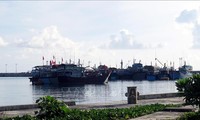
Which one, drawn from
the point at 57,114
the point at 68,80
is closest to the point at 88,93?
the point at 68,80

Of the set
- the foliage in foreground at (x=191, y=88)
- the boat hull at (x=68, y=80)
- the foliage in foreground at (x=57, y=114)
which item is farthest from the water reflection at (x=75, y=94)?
the foliage in foreground at (x=191, y=88)

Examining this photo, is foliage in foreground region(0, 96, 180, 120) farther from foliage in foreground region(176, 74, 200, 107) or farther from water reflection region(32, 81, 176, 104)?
water reflection region(32, 81, 176, 104)

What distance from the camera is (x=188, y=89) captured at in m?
15.7

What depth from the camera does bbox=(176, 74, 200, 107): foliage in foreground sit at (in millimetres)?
15719

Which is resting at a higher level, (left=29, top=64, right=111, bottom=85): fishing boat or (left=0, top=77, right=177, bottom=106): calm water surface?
(left=29, top=64, right=111, bottom=85): fishing boat

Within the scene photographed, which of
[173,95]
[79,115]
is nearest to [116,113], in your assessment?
[79,115]

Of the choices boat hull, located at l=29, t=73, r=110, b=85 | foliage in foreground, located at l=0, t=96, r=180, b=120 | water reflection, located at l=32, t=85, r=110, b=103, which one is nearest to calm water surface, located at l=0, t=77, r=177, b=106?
water reflection, located at l=32, t=85, r=110, b=103

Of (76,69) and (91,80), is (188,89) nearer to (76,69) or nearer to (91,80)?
(76,69)

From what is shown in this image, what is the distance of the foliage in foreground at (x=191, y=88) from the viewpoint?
15.7 metres

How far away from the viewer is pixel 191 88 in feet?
51.5

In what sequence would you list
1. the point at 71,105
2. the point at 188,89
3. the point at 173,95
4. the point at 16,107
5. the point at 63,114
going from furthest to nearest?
the point at 173,95 < the point at 71,105 < the point at 16,107 < the point at 63,114 < the point at 188,89

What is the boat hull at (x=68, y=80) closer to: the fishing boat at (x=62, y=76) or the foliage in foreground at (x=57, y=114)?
the fishing boat at (x=62, y=76)

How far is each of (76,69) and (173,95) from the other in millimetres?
110139

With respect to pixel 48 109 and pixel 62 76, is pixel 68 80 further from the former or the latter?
pixel 48 109
